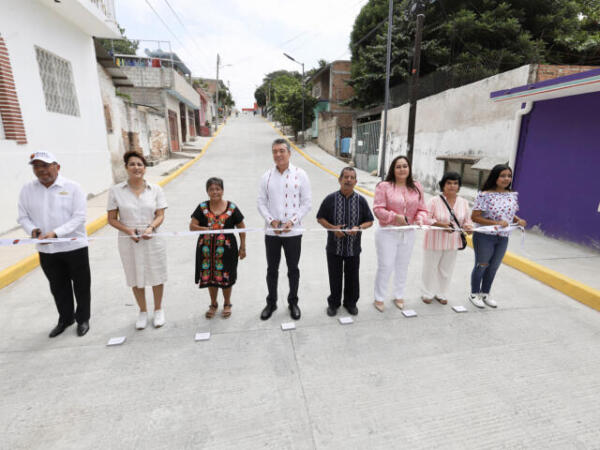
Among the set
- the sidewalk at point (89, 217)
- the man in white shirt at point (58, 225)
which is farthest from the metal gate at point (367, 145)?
the man in white shirt at point (58, 225)

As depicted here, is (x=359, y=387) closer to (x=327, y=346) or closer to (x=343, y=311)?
(x=327, y=346)

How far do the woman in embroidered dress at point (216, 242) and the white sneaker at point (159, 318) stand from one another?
0.55 m

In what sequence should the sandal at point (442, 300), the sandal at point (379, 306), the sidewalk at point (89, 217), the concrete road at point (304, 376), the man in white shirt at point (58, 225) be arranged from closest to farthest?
the concrete road at point (304, 376)
the man in white shirt at point (58, 225)
the sandal at point (379, 306)
the sandal at point (442, 300)
the sidewalk at point (89, 217)

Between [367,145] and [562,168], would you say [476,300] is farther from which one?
[367,145]

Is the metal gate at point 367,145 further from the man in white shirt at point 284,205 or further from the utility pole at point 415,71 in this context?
the man in white shirt at point 284,205

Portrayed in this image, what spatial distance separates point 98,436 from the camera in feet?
6.93

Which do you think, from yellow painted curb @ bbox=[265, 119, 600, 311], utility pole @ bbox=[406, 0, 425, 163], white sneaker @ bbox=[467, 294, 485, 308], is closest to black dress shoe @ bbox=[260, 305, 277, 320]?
white sneaker @ bbox=[467, 294, 485, 308]

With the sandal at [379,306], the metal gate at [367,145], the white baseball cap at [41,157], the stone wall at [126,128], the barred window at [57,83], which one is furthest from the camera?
the metal gate at [367,145]

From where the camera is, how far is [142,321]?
11.0 ft

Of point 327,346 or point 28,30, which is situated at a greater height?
point 28,30

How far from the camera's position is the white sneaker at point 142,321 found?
3.34 metres

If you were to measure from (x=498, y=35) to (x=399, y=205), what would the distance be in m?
15.9

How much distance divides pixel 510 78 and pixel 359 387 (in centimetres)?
796

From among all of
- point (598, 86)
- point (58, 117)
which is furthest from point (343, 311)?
point (58, 117)
